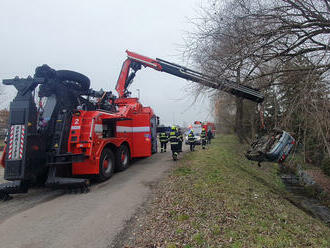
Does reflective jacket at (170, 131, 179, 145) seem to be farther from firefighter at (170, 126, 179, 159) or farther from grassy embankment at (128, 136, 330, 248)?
grassy embankment at (128, 136, 330, 248)

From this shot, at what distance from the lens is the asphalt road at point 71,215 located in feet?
12.4

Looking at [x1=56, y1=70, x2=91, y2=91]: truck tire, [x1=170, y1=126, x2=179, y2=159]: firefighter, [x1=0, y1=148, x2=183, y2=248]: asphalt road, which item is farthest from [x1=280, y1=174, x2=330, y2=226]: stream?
[x1=56, y1=70, x2=91, y2=91]: truck tire

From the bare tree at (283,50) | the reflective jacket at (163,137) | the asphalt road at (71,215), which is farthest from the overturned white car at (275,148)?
the reflective jacket at (163,137)

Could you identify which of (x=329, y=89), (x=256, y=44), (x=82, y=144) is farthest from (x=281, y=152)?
(x=82, y=144)

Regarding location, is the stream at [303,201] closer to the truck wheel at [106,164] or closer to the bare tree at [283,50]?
the bare tree at [283,50]

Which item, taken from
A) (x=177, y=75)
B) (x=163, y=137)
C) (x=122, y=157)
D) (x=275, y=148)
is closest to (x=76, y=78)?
(x=122, y=157)

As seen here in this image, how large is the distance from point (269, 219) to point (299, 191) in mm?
7645

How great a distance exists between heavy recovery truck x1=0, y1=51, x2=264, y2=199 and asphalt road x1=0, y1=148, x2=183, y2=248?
16.0 inches

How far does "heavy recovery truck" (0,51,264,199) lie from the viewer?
5598 mm

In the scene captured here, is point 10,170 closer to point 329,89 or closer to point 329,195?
point 329,89

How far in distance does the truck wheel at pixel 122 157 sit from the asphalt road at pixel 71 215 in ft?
4.03

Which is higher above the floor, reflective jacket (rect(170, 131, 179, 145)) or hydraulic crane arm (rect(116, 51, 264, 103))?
hydraulic crane arm (rect(116, 51, 264, 103))

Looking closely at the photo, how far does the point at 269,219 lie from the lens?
193 inches

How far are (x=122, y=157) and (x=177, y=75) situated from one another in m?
3.93
